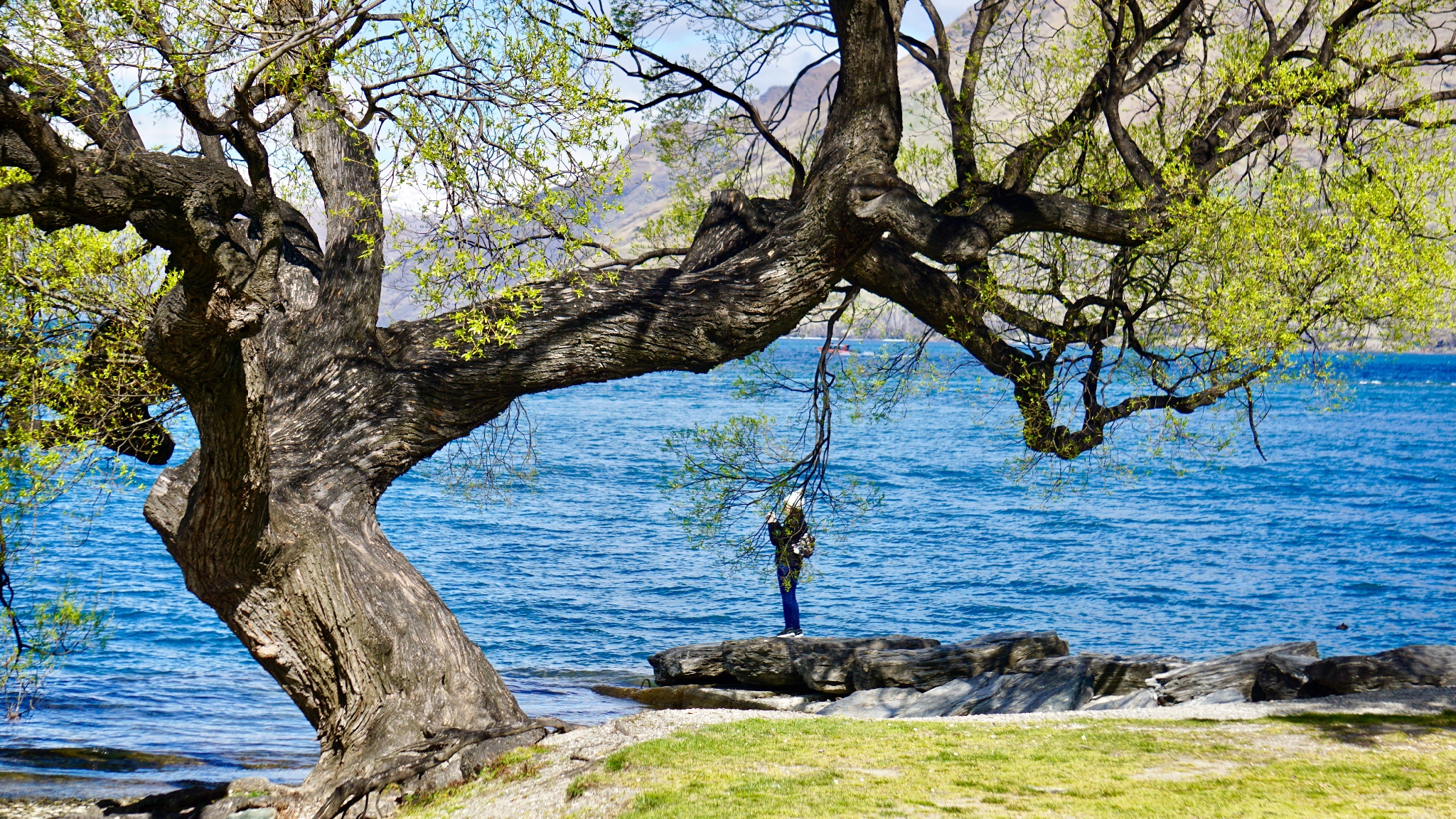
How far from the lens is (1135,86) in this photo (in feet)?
35.0

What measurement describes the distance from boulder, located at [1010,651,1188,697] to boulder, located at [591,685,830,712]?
3.35 meters

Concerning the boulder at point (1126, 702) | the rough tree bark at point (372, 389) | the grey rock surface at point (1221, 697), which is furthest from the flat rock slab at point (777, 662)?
the rough tree bark at point (372, 389)

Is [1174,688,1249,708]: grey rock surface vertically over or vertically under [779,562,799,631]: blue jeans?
under

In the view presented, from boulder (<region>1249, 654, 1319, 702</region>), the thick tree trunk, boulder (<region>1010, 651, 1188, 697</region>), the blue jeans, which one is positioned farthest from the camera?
the blue jeans

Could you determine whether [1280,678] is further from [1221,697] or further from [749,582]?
[749,582]

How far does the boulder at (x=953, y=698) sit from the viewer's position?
12.6m

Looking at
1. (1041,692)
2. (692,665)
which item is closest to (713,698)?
(692,665)

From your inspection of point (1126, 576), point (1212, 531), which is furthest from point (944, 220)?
point (1212, 531)

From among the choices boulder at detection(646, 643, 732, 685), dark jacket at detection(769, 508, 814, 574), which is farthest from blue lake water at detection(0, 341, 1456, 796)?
boulder at detection(646, 643, 732, 685)

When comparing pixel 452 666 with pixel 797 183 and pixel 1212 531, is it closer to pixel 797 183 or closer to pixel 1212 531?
pixel 797 183

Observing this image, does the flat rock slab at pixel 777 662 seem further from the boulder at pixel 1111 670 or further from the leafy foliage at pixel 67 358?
the leafy foliage at pixel 67 358

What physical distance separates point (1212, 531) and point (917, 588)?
16181 millimetres

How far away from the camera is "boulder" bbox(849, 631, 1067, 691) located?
14.7 meters

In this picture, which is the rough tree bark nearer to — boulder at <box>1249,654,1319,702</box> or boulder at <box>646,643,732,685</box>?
boulder at <box>1249,654,1319,702</box>
